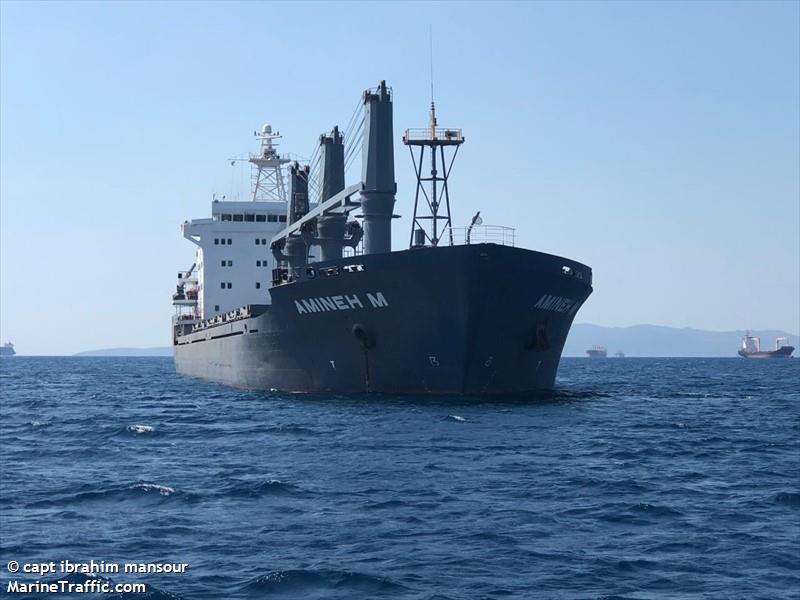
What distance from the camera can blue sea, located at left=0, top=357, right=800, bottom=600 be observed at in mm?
10773

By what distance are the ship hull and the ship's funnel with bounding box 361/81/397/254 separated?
3.06 m

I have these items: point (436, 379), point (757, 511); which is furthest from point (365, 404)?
point (757, 511)

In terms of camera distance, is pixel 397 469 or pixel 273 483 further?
pixel 397 469

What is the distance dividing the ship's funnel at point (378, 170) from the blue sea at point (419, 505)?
33.4ft

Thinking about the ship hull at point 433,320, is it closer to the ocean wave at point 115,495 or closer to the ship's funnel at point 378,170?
the ship's funnel at point 378,170

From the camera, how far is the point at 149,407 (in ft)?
122

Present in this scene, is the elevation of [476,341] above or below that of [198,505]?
above

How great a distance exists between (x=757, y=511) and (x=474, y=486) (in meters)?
4.38

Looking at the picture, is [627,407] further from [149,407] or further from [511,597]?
[511,597]

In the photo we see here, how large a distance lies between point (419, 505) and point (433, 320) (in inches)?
629

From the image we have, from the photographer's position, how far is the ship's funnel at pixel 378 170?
34906 mm

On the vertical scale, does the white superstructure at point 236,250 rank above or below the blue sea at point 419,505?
above

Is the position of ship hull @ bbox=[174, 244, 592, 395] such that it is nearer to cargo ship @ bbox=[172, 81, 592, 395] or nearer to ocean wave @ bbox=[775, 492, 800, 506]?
cargo ship @ bbox=[172, 81, 592, 395]

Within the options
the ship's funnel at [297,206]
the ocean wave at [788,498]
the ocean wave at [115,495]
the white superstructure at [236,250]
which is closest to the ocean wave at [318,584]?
the ocean wave at [115,495]
